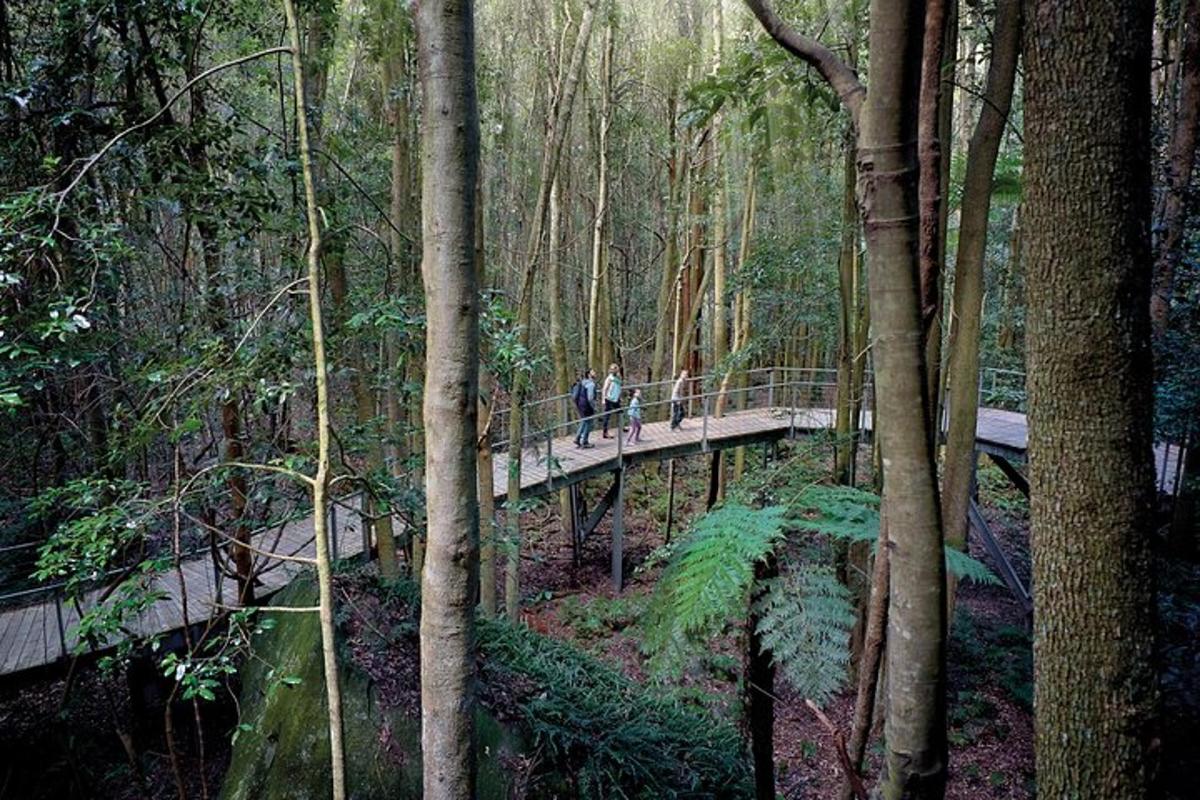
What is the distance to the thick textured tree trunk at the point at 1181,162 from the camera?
6.23 meters

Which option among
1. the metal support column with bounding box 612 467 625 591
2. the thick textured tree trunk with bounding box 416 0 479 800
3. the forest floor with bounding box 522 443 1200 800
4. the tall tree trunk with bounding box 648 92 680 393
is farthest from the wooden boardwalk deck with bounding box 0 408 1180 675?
the forest floor with bounding box 522 443 1200 800

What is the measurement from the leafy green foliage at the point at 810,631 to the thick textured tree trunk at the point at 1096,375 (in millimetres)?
489

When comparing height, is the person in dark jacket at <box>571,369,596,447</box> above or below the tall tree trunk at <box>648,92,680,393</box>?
below

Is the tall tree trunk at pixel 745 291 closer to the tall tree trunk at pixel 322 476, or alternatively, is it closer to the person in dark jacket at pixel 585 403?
the person in dark jacket at pixel 585 403

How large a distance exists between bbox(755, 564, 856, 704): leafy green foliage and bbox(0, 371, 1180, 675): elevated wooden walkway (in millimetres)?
2348

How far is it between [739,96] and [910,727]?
8.79 feet

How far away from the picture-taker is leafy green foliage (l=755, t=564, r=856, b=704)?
1.72m

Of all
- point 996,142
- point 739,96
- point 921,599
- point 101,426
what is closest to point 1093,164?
point 921,599

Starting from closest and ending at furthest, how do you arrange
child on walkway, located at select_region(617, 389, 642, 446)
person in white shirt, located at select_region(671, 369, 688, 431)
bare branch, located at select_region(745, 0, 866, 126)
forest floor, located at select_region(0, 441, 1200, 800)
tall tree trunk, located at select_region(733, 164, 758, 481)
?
bare branch, located at select_region(745, 0, 866, 126)
forest floor, located at select_region(0, 441, 1200, 800)
child on walkway, located at select_region(617, 389, 642, 446)
person in white shirt, located at select_region(671, 369, 688, 431)
tall tree trunk, located at select_region(733, 164, 758, 481)

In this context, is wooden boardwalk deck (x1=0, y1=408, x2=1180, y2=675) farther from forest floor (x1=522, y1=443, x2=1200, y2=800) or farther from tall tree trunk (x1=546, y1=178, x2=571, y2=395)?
forest floor (x1=522, y1=443, x2=1200, y2=800)

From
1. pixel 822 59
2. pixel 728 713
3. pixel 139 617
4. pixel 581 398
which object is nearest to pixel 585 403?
pixel 581 398

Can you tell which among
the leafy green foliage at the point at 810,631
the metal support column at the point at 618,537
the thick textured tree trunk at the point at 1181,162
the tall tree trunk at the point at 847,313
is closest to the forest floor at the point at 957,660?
the metal support column at the point at 618,537

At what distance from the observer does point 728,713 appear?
261 inches

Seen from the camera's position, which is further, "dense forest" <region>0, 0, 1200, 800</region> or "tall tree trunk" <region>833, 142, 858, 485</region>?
"tall tree trunk" <region>833, 142, 858, 485</region>
